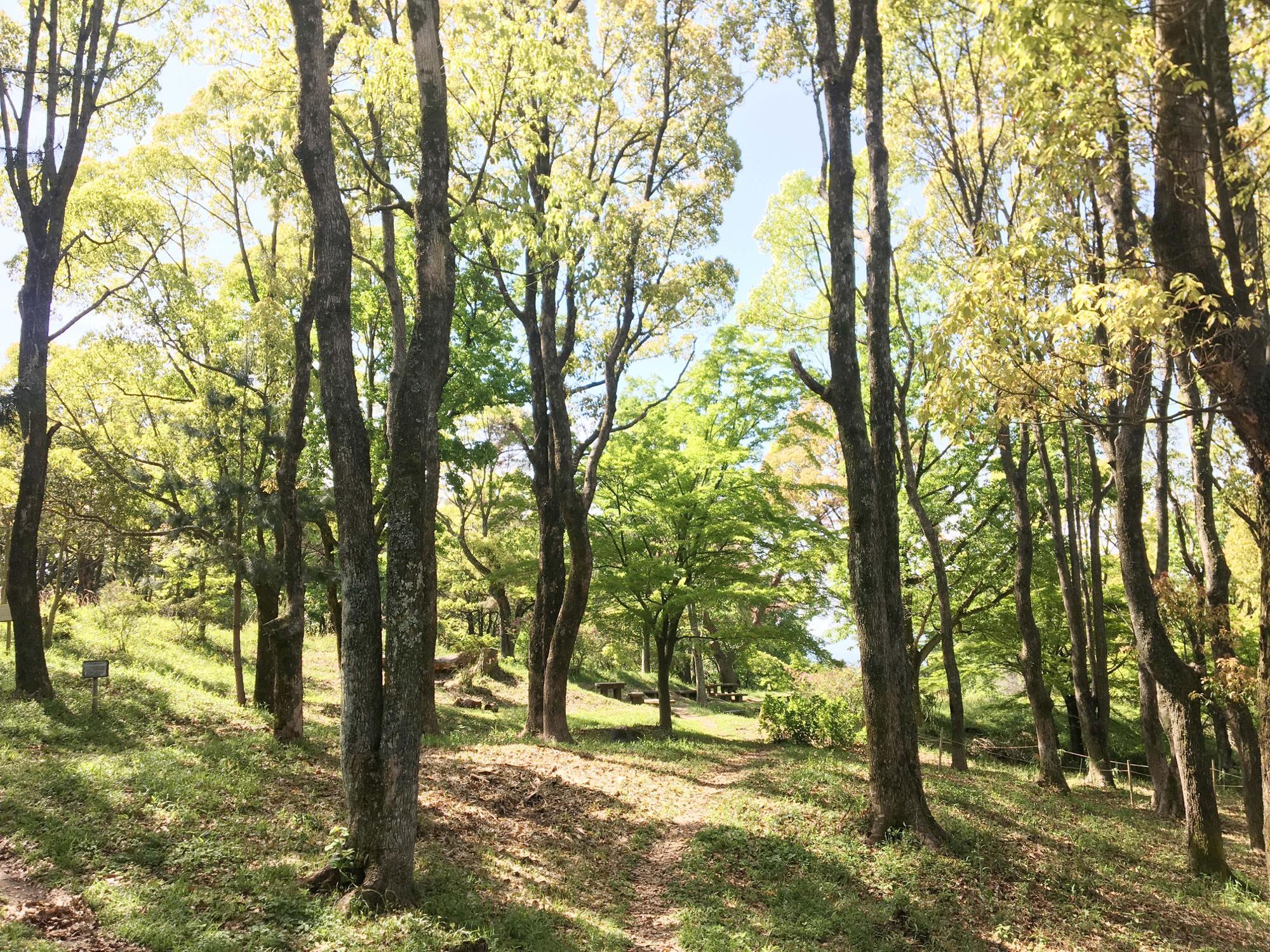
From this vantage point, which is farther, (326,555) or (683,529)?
(683,529)

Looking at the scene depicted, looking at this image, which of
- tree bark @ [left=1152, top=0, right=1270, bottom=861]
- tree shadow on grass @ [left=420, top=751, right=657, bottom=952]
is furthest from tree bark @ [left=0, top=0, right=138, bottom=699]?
tree bark @ [left=1152, top=0, right=1270, bottom=861]

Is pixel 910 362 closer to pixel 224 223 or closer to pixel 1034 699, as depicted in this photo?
pixel 1034 699

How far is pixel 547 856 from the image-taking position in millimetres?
7816

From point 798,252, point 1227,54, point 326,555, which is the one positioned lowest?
point 326,555

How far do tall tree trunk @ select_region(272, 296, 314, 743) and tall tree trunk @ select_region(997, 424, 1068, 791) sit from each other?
40.5ft

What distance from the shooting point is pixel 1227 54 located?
15.8 feet

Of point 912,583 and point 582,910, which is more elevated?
point 912,583

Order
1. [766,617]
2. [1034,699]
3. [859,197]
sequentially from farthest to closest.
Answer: [766,617], [859,197], [1034,699]

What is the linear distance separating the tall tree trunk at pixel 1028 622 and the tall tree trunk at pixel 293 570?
1233 cm

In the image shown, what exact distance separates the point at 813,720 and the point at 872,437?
922 cm

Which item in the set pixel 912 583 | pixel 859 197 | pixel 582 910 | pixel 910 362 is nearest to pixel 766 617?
pixel 912 583

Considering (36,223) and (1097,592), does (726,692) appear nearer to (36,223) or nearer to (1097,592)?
(1097,592)

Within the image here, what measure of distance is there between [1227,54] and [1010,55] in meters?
1.36

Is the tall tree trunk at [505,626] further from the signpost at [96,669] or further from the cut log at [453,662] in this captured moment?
the signpost at [96,669]
